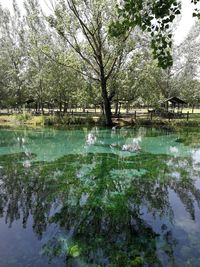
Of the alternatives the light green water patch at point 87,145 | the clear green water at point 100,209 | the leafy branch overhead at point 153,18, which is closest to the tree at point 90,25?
the light green water patch at point 87,145

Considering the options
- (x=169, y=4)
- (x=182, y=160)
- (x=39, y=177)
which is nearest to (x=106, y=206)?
(x=39, y=177)

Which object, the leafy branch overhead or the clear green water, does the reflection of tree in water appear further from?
the leafy branch overhead

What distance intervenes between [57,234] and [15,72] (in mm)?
39831

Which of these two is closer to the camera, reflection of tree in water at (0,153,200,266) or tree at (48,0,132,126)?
reflection of tree in water at (0,153,200,266)

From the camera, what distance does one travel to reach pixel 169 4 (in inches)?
161

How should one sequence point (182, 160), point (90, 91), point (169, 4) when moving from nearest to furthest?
1. point (169, 4)
2. point (182, 160)
3. point (90, 91)

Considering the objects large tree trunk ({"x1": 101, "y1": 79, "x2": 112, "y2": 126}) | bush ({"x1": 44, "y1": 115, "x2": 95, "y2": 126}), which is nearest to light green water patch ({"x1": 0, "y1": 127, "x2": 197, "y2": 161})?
large tree trunk ({"x1": 101, "y1": 79, "x2": 112, "y2": 126})

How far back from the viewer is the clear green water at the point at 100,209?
6.31 m

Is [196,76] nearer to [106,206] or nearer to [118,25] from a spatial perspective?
[106,206]

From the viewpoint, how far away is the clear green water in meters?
6.31

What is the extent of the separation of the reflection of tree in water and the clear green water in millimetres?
21

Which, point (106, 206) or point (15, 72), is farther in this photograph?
point (15, 72)

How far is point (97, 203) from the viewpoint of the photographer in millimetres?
9141

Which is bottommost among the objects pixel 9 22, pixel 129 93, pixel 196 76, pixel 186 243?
pixel 186 243
